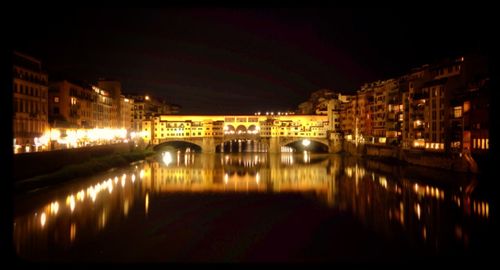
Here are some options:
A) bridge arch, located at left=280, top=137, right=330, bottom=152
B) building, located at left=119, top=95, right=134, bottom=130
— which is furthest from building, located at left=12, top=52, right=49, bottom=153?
bridge arch, located at left=280, top=137, right=330, bottom=152

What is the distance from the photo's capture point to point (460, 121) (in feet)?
61.8

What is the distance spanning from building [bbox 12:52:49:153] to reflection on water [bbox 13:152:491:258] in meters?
3.14

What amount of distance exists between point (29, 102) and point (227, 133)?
2602 cm

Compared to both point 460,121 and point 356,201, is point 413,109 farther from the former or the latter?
point 356,201

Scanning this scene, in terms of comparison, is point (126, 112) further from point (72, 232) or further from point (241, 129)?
point (72, 232)

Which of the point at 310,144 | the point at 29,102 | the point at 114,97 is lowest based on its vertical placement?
the point at 310,144

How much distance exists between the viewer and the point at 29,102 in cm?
1822

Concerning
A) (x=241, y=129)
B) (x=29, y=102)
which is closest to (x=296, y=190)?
(x=29, y=102)

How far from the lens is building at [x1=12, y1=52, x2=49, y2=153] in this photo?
17094 mm

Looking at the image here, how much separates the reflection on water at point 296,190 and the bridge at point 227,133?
15385mm

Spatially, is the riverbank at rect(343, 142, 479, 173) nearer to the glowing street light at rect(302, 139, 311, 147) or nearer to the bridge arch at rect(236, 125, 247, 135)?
the glowing street light at rect(302, 139, 311, 147)

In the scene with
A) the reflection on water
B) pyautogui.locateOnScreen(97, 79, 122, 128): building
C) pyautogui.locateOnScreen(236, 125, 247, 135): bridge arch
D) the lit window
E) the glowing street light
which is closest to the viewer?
the reflection on water

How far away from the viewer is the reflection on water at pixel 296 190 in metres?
9.09

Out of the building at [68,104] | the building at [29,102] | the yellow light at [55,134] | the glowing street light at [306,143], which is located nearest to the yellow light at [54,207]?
the building at [29,102]
